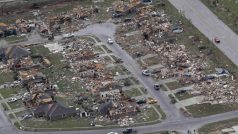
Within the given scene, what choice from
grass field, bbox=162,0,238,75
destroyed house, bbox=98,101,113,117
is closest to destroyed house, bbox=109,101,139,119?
destroyed house, bbox=98,101,113,117

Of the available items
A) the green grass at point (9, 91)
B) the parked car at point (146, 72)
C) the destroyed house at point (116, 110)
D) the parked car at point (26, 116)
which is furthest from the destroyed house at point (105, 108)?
the green grass at point (9, 91)

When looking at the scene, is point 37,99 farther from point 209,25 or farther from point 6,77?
point 209,25

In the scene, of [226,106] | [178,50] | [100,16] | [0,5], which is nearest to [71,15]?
[100,16]

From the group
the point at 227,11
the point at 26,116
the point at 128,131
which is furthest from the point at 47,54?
the point at 227,11

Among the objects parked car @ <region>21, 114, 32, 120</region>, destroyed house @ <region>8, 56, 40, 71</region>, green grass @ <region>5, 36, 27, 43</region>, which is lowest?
green grass @ <region>5, 36, 27, 43</region>

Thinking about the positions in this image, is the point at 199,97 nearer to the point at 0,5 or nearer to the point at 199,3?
the point at 199,3

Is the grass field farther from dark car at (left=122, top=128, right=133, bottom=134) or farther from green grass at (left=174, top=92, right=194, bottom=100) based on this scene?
dark car at (left=122, top=128, right=133, bottom=134)
